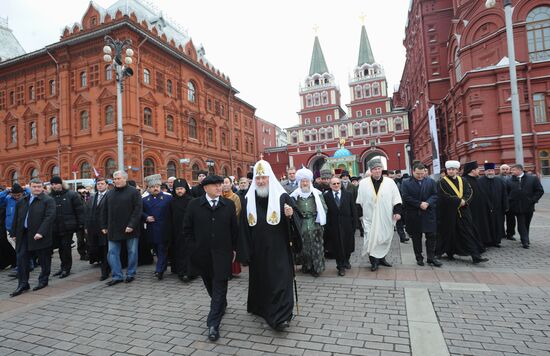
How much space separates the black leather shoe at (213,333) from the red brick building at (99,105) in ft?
76.4

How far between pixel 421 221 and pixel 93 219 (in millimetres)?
6824

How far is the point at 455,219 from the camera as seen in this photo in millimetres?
6262

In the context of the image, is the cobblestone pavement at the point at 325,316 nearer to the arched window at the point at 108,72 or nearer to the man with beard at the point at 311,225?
the man with beard at the point at 311,225

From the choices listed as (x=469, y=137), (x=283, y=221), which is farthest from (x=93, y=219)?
(x=469, y=137)

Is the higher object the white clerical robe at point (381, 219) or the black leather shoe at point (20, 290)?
the white clerical robe at point (381, 219)

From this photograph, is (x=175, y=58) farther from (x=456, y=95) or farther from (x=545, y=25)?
(x=545, y=25)

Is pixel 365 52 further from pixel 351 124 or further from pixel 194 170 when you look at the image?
pixel 194 170

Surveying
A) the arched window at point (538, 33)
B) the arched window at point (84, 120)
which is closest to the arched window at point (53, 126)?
the arched window at point (84, 120)

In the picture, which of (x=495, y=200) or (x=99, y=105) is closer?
(x=495, y=200)

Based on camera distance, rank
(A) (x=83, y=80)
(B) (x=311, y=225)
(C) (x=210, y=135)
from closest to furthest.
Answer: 1. (B) (x=311, y=225)
2. (A) (x=83, y=80)
3. (C) (x=210, y=135)

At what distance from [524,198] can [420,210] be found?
3.32m

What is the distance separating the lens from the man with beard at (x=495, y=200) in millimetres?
7396

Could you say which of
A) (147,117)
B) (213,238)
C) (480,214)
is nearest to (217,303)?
(213,238)

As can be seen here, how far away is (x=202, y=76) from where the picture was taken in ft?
115
